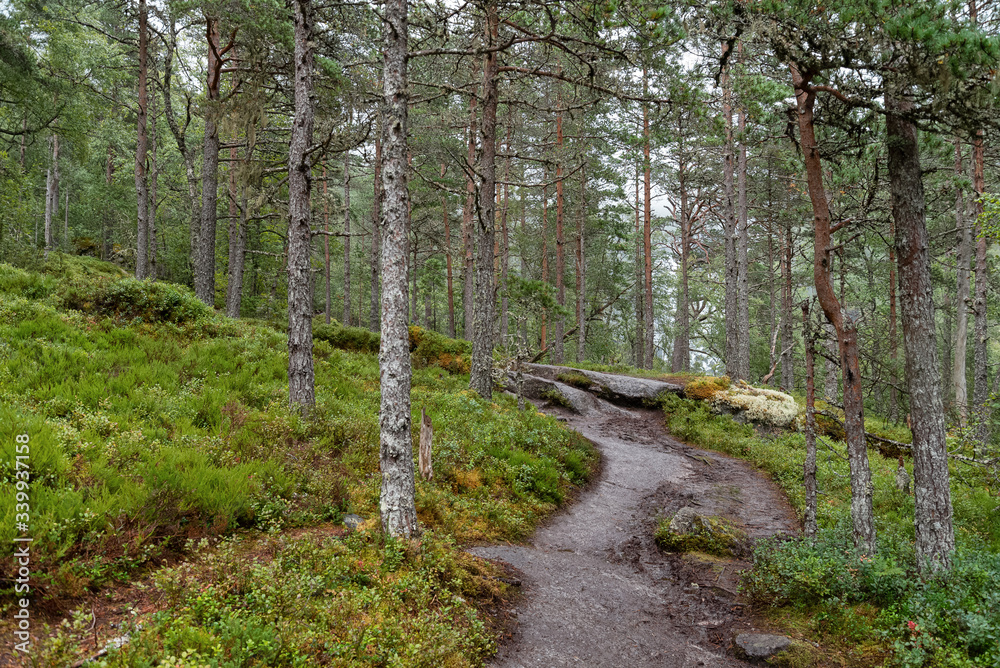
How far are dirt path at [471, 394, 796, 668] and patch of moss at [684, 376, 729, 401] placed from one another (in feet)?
18.9

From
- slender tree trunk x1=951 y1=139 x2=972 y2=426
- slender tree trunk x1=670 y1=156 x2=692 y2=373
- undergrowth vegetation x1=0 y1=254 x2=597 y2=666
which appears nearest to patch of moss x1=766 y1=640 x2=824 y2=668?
undergrowth vegetation x1=0 y1=254 x2=597 y2=666

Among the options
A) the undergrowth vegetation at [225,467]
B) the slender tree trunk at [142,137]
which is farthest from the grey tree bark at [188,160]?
the undergrowth vegetation at [225,467]

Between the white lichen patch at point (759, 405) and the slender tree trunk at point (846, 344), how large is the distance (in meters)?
10.3

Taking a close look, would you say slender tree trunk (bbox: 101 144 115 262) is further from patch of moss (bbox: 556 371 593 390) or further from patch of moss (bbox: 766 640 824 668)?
patch of moss (bbox: 766 640 824 668)

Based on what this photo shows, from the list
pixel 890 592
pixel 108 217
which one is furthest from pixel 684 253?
pixel 108 217

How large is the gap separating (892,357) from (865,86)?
25139mm

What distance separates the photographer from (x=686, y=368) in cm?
3094

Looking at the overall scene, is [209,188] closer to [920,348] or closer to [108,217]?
[920,348]

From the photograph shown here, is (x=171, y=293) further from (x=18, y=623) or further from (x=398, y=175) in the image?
(x=18, y=623)

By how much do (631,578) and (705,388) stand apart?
41.1ft

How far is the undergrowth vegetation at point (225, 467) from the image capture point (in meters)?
4.01

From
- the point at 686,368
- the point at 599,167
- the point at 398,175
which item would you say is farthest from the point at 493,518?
the point at 686,368

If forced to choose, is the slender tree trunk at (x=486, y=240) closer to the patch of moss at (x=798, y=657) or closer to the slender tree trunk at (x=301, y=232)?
the slender tree trunk at (x=301, y=232)

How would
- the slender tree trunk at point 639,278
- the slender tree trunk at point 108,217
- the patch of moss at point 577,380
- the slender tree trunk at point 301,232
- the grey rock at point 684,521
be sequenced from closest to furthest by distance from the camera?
the grey rock at point 684,521, the slender tree trunk at point 301,232, the patch of moss at point 577,380, the slender tree trunk at point 639,278, the slender tree trunk at point 108,217
